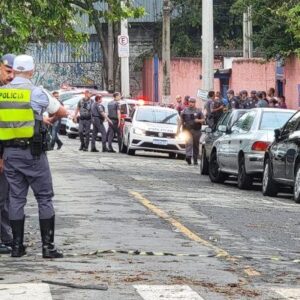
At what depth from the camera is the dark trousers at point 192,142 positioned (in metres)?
33.2

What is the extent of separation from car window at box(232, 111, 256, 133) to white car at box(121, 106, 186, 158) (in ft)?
37.3

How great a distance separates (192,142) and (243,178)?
29.8ft

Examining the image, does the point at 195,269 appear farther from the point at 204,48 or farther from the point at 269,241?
the point at 204,48

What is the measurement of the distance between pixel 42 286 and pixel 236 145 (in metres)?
14.9

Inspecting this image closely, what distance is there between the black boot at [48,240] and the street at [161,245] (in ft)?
0.36

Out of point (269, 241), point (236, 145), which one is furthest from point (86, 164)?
point (269, 241)

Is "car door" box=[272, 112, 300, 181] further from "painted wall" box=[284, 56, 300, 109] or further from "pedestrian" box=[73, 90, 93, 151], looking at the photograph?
"painted wall" box=[284, 56, 300, 109]

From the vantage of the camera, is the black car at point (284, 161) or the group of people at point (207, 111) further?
the group of people at point (207, 111)

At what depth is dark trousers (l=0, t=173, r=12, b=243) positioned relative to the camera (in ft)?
41.5

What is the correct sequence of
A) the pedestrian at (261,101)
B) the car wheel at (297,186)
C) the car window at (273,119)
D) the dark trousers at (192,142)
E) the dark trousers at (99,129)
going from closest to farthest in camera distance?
the car wheel at (297,186), the car window at (273,119), the dark trousers at (192,142), the pedestrian at (261,101), the dark trousers at (99,129)

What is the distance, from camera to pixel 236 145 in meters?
24.5

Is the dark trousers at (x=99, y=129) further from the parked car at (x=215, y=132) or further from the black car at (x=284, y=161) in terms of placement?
the black car at (x=284, y=161)

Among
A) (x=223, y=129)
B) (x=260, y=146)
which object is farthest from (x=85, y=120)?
(x=260, y=146)

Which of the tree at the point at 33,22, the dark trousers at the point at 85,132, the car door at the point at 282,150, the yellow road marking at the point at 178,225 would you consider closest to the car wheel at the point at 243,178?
the car door at the point at 282,150
